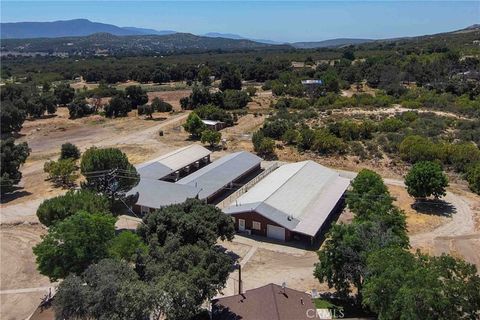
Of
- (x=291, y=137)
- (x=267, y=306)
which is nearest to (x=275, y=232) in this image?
(x=267, y=306)

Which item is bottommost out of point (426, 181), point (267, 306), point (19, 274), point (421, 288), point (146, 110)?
point (19, 274)

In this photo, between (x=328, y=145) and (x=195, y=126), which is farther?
(x=195, y=126)

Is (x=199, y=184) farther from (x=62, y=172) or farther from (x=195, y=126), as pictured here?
(x=195, y=126)

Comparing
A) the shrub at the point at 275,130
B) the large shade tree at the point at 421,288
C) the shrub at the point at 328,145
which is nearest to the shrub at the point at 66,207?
the large shade tree at the point at 421,288

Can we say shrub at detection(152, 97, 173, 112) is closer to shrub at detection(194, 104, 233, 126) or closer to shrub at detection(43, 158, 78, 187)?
shrub at detection(194, 104, 233, 126)

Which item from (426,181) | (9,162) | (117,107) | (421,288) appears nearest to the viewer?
(421,288)

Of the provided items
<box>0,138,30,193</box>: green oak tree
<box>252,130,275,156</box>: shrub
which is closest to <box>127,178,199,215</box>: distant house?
<box>0,138,30,193</box>: green oak tree
